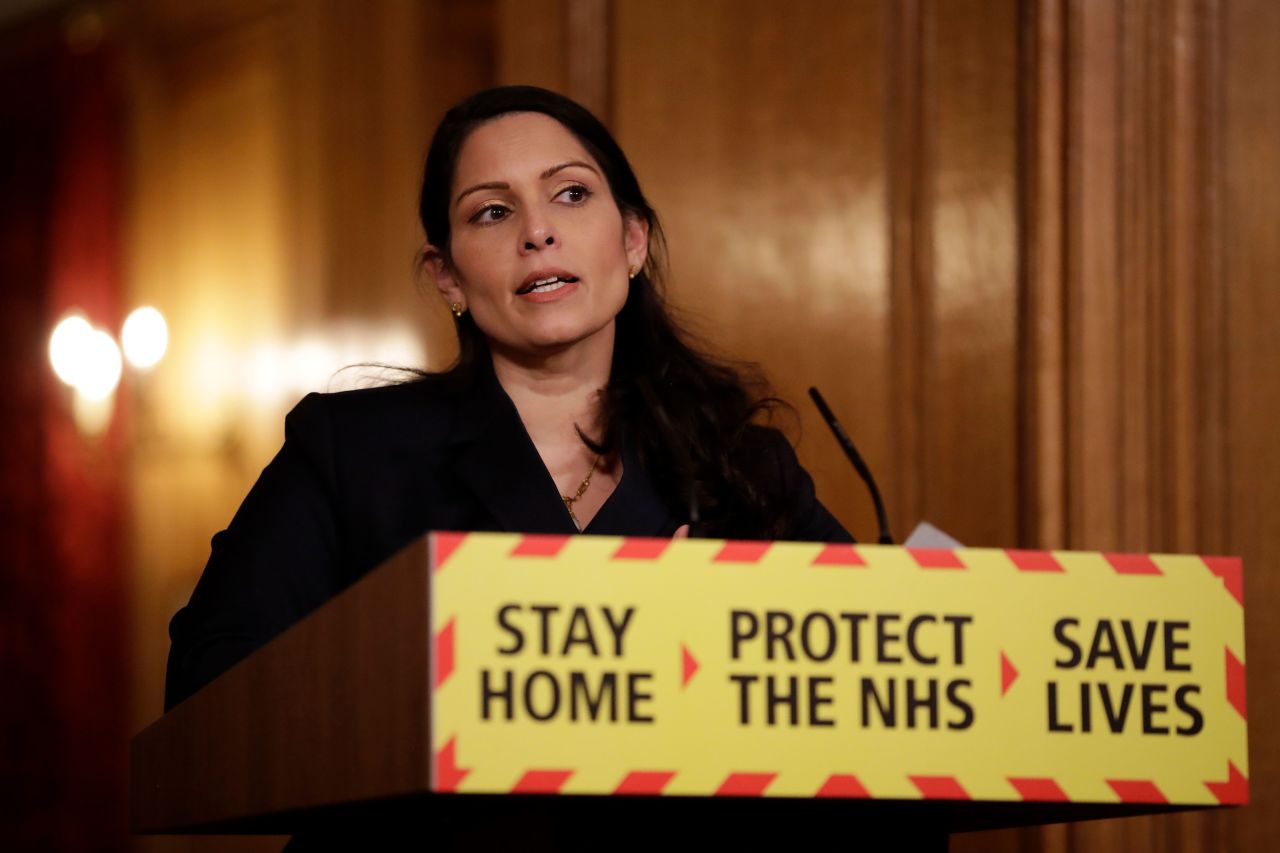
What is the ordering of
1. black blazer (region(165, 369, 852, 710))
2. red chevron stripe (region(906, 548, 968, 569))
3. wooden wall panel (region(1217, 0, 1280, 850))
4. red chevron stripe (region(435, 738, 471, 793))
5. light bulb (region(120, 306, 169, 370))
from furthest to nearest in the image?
light bulb (region(120, 306, 169, 370)), wooden wall panel (region(1217, 0, 1280, 850)), black blazer (region(165, 369, 852, 710)), red chevron stripe (region(906, 548, 968, 569)), red chevron stripe (region(435, 738, 471, 793))

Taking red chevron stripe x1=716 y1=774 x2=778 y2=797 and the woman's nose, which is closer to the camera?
red chevron stripe x1=716 y1=774 x2=778 y2=797

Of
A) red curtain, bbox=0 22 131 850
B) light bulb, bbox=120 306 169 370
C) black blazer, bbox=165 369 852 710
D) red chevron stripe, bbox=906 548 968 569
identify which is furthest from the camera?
red curtain, bbox=0 22 131 850

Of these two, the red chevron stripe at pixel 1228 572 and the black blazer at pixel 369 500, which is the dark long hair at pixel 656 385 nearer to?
the black blazer at pixel 369 500

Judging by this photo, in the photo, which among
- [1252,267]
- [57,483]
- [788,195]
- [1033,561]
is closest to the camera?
[1033,561]

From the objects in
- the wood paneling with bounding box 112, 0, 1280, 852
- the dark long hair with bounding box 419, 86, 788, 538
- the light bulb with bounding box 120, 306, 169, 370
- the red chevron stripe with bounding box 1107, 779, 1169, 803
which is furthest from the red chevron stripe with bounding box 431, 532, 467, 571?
the light bulb with bounding box 120, 306, 169, 370

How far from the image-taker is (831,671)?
3.03 ft

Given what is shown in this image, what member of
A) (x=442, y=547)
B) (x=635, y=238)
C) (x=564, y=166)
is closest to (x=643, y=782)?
(x=442, y=547)

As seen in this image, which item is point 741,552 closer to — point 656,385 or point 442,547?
point 442,547

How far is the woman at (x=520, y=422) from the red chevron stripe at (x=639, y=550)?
2.37ft

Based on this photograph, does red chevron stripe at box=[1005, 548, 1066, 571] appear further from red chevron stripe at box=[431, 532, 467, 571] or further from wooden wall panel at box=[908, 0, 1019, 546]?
wooden wall panel at box=[908, 0, 1019, 546]

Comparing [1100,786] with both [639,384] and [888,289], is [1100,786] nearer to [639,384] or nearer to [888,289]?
[639,384]

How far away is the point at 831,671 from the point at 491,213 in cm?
103

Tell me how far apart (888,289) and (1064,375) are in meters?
0.34

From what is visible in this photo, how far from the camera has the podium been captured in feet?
2.86
